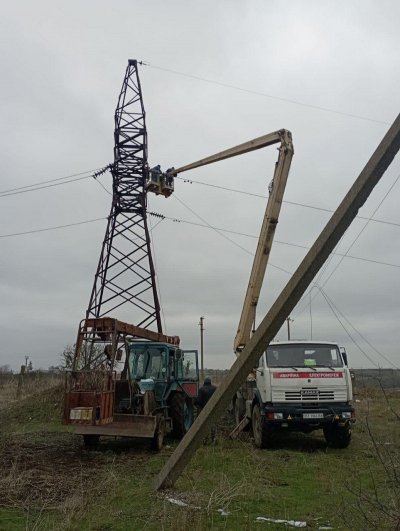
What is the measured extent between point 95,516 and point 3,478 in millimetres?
2427

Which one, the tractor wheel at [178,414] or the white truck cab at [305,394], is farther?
the tractor wheel at [178,414]

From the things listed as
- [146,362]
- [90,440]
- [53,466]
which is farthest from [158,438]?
[53,466]

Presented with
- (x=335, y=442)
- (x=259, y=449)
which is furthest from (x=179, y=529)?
(x=335, y=442)

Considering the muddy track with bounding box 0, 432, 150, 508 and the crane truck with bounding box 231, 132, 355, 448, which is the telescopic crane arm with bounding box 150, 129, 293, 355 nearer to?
the crane truck with bounding box 231, 132, 355, 448

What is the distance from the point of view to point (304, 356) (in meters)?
12.7

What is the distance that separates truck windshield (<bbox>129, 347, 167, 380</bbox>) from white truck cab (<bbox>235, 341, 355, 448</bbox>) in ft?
8.07

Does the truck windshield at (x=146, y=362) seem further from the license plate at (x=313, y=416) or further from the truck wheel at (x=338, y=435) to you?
the truck wheel at (x=338, y=435)

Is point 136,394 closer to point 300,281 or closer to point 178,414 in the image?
point 178,414

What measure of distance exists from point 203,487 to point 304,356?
5792 millimetres

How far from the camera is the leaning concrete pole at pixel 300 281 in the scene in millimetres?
5473

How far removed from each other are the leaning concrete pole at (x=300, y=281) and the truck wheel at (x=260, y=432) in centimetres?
628

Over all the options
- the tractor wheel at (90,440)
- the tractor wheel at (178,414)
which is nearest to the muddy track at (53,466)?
the tractor wheel at (90,440)

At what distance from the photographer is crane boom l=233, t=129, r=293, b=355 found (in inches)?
593

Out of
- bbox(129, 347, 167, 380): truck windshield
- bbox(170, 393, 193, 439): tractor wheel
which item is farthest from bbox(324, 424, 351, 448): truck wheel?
bbox(129, 347, 167, 380): truck windshield
